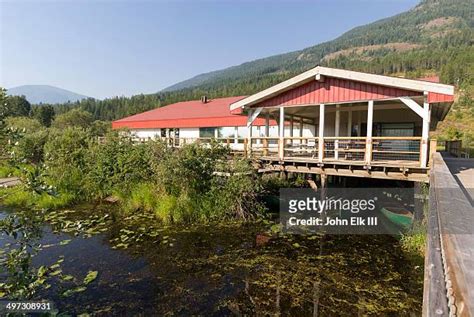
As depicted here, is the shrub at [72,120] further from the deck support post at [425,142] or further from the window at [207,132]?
the deck support post at [425,142]

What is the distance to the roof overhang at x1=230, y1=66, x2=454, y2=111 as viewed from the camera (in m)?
8.41

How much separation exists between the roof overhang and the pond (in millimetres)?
4470

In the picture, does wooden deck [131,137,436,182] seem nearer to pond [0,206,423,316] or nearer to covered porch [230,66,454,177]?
covered porch [230,66,454,177]

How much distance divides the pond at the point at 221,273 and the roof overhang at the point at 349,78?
14.7 feet

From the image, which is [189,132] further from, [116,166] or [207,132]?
[116,166]

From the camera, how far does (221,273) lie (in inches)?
261

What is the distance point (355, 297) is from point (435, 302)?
527cm

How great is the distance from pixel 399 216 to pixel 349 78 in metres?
4.66

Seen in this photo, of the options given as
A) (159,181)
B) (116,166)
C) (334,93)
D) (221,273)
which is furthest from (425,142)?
(116,166)

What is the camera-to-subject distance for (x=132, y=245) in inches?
320

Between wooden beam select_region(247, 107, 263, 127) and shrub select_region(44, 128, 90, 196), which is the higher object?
wooden beam select_region(247, 107, 263, 127)

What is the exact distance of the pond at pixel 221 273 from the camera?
17.6 feet

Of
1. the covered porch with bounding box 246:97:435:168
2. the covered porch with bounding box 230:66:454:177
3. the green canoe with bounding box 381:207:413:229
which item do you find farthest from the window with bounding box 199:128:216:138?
the green canoe with bounding box 381:207:413:229

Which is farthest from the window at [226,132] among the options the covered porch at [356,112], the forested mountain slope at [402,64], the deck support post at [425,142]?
the forested mountain slope at [402,64]
